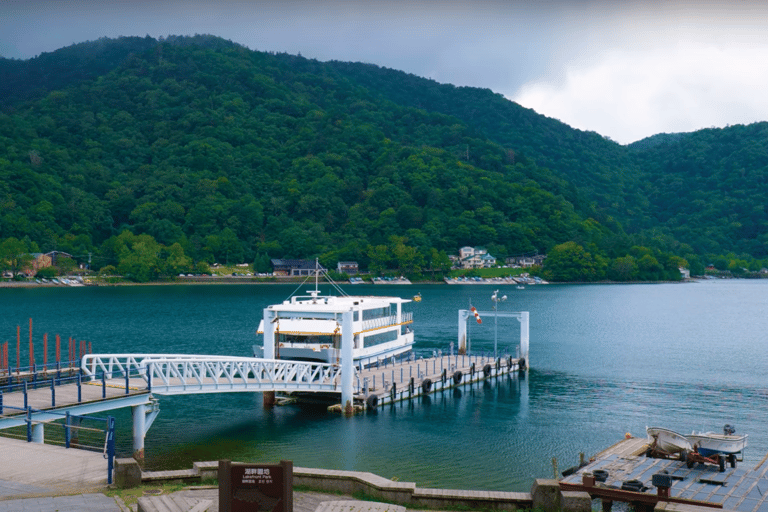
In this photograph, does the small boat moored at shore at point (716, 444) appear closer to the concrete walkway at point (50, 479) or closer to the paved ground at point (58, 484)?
the paved ground at point (58, 484)

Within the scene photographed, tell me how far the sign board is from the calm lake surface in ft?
50.7

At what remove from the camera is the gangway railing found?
2934 cm

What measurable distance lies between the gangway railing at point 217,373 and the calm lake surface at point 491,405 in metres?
1.85

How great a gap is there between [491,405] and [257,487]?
31979 mm

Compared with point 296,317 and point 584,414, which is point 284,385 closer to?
point 296,317

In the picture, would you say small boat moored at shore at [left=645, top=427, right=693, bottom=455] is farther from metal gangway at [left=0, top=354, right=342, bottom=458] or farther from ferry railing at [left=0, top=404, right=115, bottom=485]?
metal gangway at [left=0, top=354, right=342, bottom=458]

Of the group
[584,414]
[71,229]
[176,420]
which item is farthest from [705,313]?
[71,229]

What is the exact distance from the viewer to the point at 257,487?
10.8 m

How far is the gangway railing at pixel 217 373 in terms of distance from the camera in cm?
2934

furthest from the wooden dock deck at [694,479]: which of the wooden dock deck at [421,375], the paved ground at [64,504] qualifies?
the wooden dock deck at [421,375]

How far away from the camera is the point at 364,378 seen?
135 feet

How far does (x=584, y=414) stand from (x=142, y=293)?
12178cm

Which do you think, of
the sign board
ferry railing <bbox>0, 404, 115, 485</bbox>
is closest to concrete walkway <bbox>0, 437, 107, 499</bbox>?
ferry railing <bbox>0, 404, 115, 485</bbox>

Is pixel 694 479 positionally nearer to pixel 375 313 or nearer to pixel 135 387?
pixel 135 387
